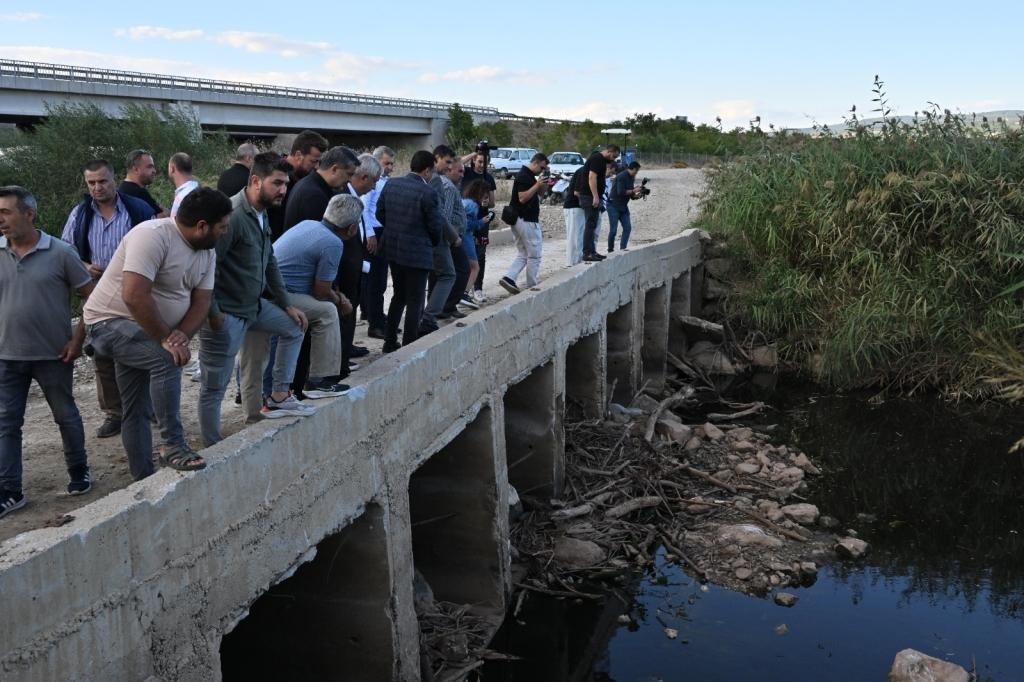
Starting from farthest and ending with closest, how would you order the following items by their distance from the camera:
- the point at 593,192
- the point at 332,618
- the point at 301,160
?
the point at 593,192 < the point at 301,160 < the point at 332,618

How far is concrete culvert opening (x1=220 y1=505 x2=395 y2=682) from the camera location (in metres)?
6.16

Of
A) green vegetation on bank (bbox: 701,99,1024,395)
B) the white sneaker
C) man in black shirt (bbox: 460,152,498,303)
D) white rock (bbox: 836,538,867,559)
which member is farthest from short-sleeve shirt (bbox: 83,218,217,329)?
green vegetation on bank (bbox: 701,99,1024,395)

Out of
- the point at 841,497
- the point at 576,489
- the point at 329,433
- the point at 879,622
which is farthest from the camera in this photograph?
the point at 841,497

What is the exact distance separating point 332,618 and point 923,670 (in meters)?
4.25

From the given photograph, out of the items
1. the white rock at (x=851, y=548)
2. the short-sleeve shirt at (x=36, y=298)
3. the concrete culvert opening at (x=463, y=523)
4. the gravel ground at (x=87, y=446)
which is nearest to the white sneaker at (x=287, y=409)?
the gravel ground at (x=87, y=446)

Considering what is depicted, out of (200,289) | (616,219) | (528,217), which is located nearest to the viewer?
(200,289)

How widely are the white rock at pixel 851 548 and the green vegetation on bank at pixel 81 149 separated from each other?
11.4 meters

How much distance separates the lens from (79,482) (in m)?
5.24

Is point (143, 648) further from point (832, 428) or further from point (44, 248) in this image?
point (832, 428)

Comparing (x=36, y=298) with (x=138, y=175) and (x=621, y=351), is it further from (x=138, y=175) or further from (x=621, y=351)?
(x=621, y=351)

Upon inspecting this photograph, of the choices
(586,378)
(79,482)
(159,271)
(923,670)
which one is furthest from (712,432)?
(159,271)

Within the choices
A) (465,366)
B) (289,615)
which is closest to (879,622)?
(465,366)

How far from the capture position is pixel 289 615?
6305 mm

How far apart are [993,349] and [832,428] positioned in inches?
106
